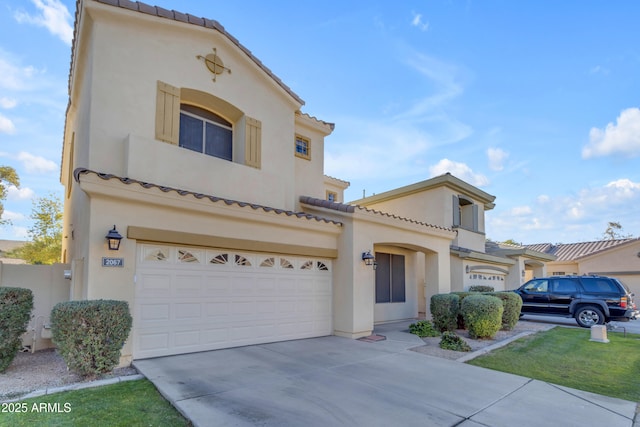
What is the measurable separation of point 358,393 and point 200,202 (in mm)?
4883

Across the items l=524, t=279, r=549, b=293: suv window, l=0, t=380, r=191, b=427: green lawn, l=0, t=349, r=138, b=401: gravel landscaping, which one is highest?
l=524, t=279, r=549, b=293: suv window

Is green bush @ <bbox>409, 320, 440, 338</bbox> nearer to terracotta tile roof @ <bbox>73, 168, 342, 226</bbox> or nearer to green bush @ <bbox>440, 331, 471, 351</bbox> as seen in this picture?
green bush @ <bbox>440, 331, 471, 351</bbox>

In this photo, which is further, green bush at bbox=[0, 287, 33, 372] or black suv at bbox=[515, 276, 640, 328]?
black suv at bbox=[515, 276, 640, 328]

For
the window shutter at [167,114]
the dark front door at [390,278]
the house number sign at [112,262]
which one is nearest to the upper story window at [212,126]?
the window shutter at [167,114]

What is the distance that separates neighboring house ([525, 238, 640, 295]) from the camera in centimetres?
2247

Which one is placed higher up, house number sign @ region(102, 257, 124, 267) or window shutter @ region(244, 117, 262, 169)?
window shutter @ region(244, 117, 262, 169)

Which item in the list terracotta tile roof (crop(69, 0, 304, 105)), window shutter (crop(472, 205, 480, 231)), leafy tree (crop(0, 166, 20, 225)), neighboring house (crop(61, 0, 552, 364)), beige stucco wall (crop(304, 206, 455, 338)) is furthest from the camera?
leafy tree (crop(0, 166, 20, 225))

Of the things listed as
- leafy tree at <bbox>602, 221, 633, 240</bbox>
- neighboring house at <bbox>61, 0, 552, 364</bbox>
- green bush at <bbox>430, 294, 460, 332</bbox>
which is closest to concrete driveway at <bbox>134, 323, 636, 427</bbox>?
neighboring house at <bbox>61, 0, 552, 364</bbox>

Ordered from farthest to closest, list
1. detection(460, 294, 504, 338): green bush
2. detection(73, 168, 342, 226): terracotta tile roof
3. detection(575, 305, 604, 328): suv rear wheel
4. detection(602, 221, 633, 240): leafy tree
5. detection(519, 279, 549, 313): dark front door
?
detection(602, 221, 633, 240): leafy tree < detection(519, 279, 549, 313): dark front door < detection(575, 305, 604, 328): suv rear wheel < detection(460, 294, 504, 338): green bush < detection(73, 168, 342, 226): terracotta tile roof

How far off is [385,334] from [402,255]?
4494mm

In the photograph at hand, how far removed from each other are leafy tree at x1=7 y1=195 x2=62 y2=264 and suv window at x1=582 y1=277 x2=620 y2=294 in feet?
96.2

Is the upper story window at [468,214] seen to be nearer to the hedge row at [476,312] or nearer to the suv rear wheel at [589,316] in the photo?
the suv rear wheel at [589,316]

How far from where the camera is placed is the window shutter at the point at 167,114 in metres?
8.61

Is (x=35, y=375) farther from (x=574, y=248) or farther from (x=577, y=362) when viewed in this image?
(x=574, y=248)
